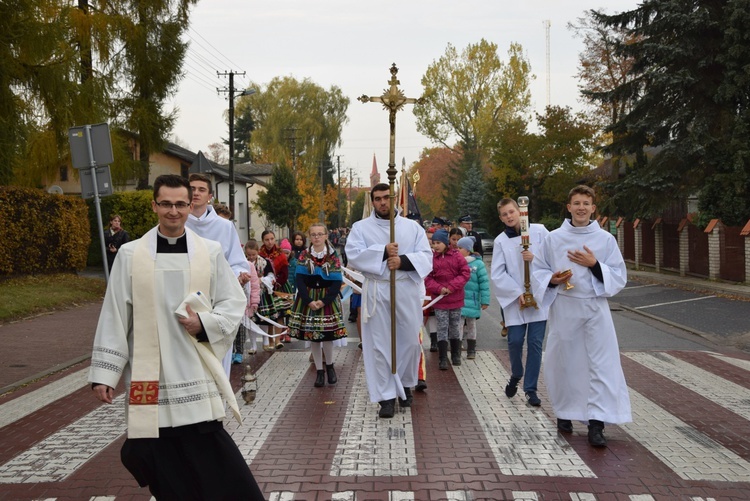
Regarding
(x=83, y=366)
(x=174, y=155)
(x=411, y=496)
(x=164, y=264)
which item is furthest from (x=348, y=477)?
(x=174, y=155)

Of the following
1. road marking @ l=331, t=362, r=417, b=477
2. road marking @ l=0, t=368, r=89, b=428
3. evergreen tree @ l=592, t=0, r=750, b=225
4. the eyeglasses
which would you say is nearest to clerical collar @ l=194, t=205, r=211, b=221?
road marking @ l=331, t=362, r=417, b=477

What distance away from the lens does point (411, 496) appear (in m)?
5.18

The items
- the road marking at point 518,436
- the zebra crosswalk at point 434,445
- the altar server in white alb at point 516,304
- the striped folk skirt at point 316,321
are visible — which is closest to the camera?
the zebra crosswalk at point 434,445

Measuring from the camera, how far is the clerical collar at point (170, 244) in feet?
13.7

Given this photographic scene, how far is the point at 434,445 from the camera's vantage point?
6473mm

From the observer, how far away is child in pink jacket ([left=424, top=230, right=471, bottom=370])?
10.5 meters

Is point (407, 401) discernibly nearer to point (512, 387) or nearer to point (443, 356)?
point (512, 387)

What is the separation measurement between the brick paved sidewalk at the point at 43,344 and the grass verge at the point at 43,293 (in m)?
0.29

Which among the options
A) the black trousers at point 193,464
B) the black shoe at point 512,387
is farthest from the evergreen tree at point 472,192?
the black trousers at point 193,464

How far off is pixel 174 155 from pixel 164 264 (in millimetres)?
46851

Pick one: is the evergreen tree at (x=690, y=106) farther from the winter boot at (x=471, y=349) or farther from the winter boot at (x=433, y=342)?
the winter boot at (x=471, y=349)

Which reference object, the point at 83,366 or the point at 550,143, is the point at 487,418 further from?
the point at 550,143

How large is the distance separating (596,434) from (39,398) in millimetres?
5593

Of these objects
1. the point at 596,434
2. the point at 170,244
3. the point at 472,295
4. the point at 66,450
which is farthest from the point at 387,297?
the point at 170,244
